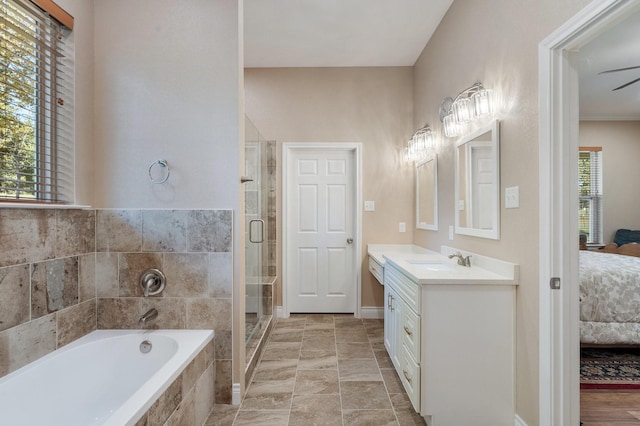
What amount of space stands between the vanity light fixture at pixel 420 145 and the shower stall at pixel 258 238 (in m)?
1.53

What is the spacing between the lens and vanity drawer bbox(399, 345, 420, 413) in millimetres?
1632

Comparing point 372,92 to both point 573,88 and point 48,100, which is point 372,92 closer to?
point 573,88

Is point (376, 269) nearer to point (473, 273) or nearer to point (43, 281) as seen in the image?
point (473, 273)

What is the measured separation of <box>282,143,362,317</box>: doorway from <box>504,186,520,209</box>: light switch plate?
1.93 metres

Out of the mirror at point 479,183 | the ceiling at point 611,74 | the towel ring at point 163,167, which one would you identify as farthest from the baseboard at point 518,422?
the ceiling at point 611,74

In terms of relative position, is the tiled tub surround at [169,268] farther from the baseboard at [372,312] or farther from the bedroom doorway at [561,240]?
the baseboard at [372,312]

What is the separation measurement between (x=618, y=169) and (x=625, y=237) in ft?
3.45

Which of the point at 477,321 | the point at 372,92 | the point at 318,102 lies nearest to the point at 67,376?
the point at 477,321

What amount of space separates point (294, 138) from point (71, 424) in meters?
2.89

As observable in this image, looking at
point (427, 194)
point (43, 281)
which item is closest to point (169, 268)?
point (43, 281)

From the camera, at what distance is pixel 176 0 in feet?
6.19

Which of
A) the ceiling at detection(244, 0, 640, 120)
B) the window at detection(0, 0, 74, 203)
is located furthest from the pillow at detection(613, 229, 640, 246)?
the window at detection(0, 0, 74, 203)

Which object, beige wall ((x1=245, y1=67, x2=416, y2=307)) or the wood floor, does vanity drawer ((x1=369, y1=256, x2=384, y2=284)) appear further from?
the wood floor

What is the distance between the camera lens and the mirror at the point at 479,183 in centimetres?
181
